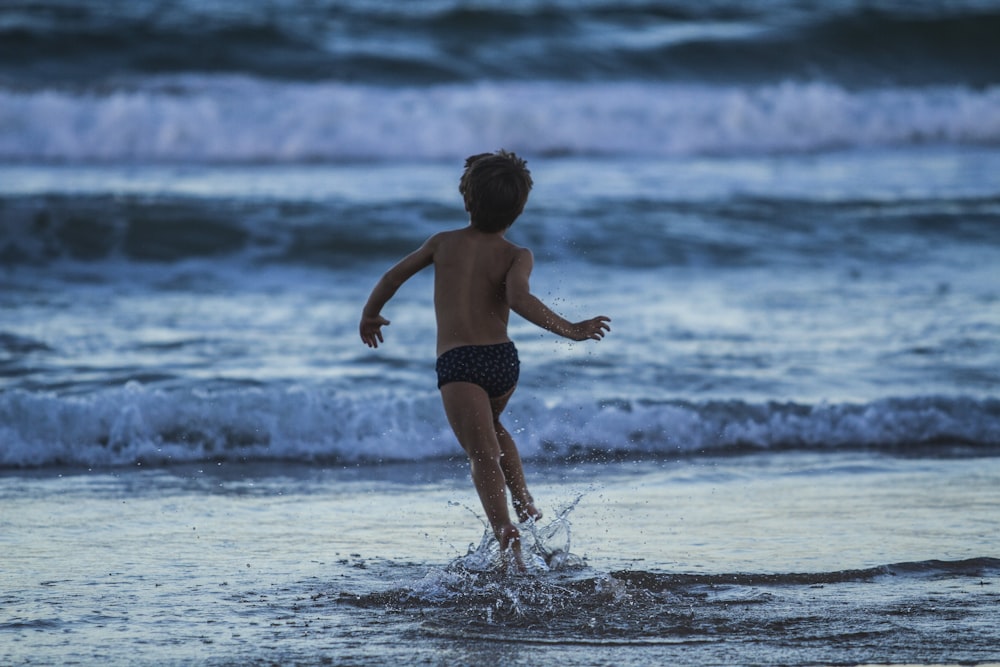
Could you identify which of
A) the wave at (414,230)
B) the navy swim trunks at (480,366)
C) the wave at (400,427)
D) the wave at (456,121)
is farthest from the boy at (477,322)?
the wave at (456,121)

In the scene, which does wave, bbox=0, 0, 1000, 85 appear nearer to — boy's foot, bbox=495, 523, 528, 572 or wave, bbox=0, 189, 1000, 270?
wave, bbox=0, 189, 1000, 270

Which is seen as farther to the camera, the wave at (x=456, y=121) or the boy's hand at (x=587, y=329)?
the wave at (x=456, y=121)

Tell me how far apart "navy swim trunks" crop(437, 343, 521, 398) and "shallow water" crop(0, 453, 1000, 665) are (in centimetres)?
56

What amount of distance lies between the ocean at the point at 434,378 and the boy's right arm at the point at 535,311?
766 millimetres

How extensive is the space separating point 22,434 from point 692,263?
19.2 ft

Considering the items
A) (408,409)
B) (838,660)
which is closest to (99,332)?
(408,409)

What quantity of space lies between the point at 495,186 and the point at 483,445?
0.78 meters

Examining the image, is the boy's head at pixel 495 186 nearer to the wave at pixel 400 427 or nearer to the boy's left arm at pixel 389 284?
the boy's left arm at pixel 389 284

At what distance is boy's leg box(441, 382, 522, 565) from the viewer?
4035 millimetres

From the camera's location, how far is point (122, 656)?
3330 mm

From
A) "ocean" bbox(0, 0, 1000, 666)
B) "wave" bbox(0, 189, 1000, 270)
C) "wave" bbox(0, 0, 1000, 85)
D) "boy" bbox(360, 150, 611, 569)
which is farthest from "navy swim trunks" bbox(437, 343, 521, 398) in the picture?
"wave" bbox(0, 0, 1000, 85)

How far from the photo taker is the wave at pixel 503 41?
18.1 metres

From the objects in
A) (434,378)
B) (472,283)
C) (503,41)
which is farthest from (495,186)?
(503,41)

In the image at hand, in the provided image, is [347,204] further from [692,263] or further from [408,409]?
[408,409]
